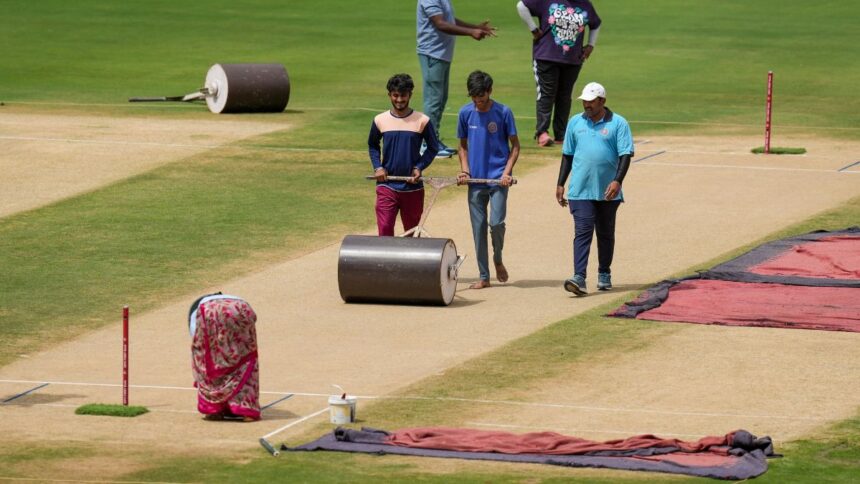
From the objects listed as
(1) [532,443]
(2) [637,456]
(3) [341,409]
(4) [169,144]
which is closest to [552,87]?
(4) [169,144]

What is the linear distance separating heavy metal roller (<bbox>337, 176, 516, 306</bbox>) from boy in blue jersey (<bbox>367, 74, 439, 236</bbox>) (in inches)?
28.9

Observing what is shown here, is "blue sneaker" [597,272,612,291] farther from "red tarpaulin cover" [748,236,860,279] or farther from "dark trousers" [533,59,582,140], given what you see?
"dark trousers" [533,59,582,140]

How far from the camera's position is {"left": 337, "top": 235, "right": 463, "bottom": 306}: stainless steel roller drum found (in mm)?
17812

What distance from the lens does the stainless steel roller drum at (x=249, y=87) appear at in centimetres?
3033

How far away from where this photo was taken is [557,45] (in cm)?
2694

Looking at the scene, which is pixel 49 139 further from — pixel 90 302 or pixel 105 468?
pixel 105 468

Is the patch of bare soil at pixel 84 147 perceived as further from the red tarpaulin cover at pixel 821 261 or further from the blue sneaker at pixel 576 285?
the red tarpaulin cover at pixel 821 261

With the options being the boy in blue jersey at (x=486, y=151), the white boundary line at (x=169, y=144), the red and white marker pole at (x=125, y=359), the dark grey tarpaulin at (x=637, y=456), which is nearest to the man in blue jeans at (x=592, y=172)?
the boy in blue jersey at (x=486, y=151)

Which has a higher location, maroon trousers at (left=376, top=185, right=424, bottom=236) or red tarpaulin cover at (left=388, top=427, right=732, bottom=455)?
maroon trousers at (left=376, top=185, right=424, bottom=236)

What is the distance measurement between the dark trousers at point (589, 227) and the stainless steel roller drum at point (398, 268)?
130cm

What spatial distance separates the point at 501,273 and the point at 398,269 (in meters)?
1.75

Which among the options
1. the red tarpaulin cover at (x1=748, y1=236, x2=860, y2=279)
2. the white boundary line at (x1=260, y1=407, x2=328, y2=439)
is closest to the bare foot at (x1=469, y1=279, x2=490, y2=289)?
the red tarpaulin cover at (x1=748, y1=236, x2=860, y2=279)

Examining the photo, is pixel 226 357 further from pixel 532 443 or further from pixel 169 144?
pixel 169 144

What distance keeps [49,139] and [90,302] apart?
9.92 meters
